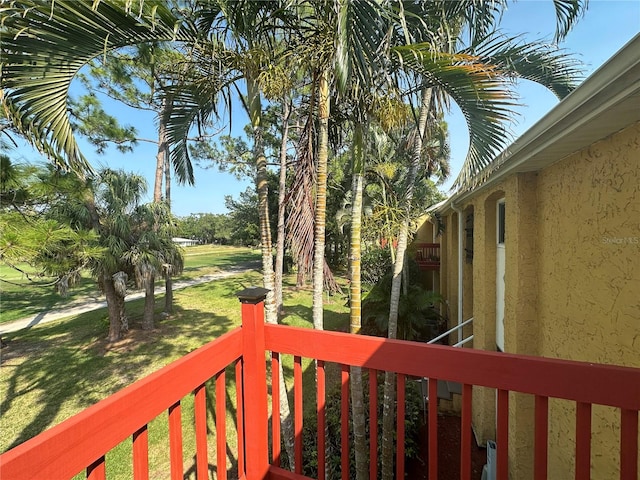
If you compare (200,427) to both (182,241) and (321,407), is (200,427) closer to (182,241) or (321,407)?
(321,407)

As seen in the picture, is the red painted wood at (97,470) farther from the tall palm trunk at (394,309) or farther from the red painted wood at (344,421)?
the tall palm trunk at (394,309)

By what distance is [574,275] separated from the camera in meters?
2.32

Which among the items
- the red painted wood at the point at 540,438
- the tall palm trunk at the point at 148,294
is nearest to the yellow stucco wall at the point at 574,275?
the red painted wood at the point at 540,438

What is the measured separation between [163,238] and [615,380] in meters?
10.2

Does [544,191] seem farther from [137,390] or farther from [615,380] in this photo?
[137,390]

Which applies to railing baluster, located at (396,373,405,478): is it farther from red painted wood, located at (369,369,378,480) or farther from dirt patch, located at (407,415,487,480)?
dirt patch, located at (407,415,487,480)

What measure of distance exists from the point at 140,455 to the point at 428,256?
35.1 feet

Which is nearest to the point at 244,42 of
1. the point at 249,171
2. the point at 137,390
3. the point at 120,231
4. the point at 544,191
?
the point at 137,390

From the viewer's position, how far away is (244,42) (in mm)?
2674

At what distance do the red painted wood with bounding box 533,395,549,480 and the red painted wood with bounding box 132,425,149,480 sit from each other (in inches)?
69.3

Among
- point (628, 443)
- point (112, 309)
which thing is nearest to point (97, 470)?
point (628, 443)

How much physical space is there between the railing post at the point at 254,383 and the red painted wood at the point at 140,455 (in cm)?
67

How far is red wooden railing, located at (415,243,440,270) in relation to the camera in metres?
10.3

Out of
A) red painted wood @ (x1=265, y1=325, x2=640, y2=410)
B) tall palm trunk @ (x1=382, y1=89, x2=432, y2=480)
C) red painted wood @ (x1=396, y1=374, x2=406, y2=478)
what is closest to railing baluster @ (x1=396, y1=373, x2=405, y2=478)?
red painted wood @ (x1=396, y1=374, x2=406, y2=478)
